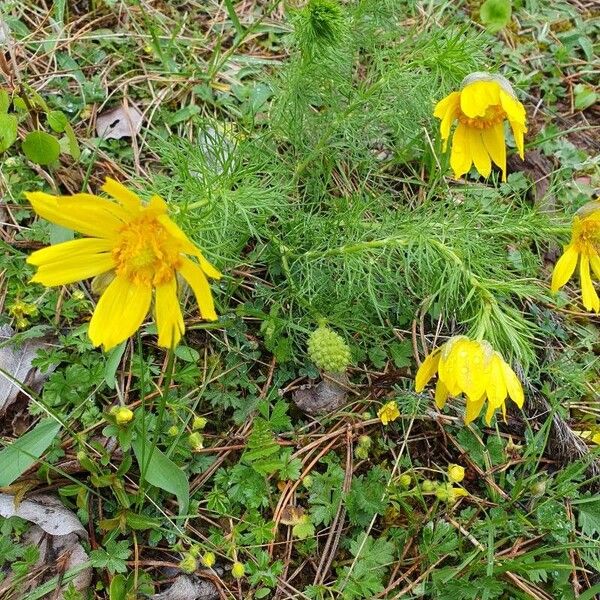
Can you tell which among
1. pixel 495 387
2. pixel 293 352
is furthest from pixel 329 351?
pixel 495 387

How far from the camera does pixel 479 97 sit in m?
1.72

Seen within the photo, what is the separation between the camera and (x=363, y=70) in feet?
8.38

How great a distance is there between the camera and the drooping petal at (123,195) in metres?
1.35

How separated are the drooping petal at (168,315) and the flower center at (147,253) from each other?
0.02 meters

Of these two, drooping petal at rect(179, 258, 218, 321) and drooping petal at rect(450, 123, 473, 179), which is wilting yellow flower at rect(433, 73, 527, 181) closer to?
drooping petal at rect(450, 123, 473, 179)

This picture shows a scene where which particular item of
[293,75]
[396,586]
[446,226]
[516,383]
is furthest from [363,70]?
[396,586]

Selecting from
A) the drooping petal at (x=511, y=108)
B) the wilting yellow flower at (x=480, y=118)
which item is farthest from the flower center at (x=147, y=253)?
the drooping petal at (x=511, y=108)

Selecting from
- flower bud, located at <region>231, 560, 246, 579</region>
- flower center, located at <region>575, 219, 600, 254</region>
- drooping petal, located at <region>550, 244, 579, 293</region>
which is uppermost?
flower center, located at <region>575, 219, 600, 254</region>

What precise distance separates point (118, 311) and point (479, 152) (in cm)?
109

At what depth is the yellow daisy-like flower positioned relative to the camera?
144cm

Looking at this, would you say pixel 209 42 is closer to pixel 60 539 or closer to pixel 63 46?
pixel 63 46

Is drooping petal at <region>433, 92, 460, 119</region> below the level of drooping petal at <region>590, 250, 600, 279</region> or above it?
above

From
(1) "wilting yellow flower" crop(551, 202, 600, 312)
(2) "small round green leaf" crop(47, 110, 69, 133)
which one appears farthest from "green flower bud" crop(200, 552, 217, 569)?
(2) "small round green leaf" crop(47, 110, 69, 133)

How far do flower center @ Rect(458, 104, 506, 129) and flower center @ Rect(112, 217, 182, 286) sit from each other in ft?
2.96
